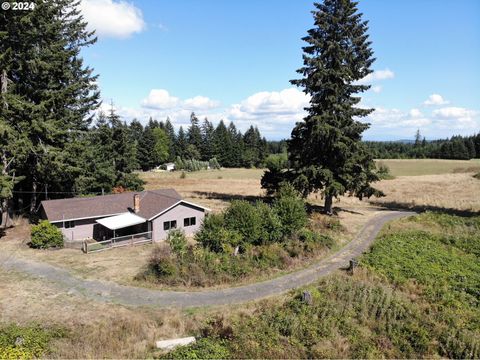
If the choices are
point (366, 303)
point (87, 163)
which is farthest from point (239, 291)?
point (87, 163)

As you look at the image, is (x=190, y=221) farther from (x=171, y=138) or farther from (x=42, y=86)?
(x=171, y=138)

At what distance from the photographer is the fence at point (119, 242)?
27.9 metres

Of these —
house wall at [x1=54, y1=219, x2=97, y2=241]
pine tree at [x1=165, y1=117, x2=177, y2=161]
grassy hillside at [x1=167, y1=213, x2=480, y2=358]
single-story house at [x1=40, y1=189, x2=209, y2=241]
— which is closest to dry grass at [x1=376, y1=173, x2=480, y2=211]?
grassy hillside at [x1=167, y1=213, x2=480, y2=358]

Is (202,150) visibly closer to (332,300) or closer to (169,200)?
(169,200)

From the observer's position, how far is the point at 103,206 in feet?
108

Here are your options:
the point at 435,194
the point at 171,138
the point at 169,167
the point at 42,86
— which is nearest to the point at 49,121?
the point at 42,86

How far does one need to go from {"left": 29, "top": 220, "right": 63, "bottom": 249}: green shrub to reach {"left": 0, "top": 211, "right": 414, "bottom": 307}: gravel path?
101 inches

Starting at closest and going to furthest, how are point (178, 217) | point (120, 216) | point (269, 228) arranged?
point (269, 228), point (178, 217), point (120, 216)

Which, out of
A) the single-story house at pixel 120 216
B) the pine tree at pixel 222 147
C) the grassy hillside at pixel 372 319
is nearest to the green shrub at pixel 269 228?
the grassy hillside at pixel 372 319

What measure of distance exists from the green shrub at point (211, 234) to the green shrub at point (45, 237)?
1268cm

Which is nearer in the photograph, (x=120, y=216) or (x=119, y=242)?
(x=119, y=242)

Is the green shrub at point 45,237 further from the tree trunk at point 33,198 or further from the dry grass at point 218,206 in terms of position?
the tree trunk at point 33,198

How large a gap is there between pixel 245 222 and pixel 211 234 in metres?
2.79

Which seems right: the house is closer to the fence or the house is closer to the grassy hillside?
the fence
